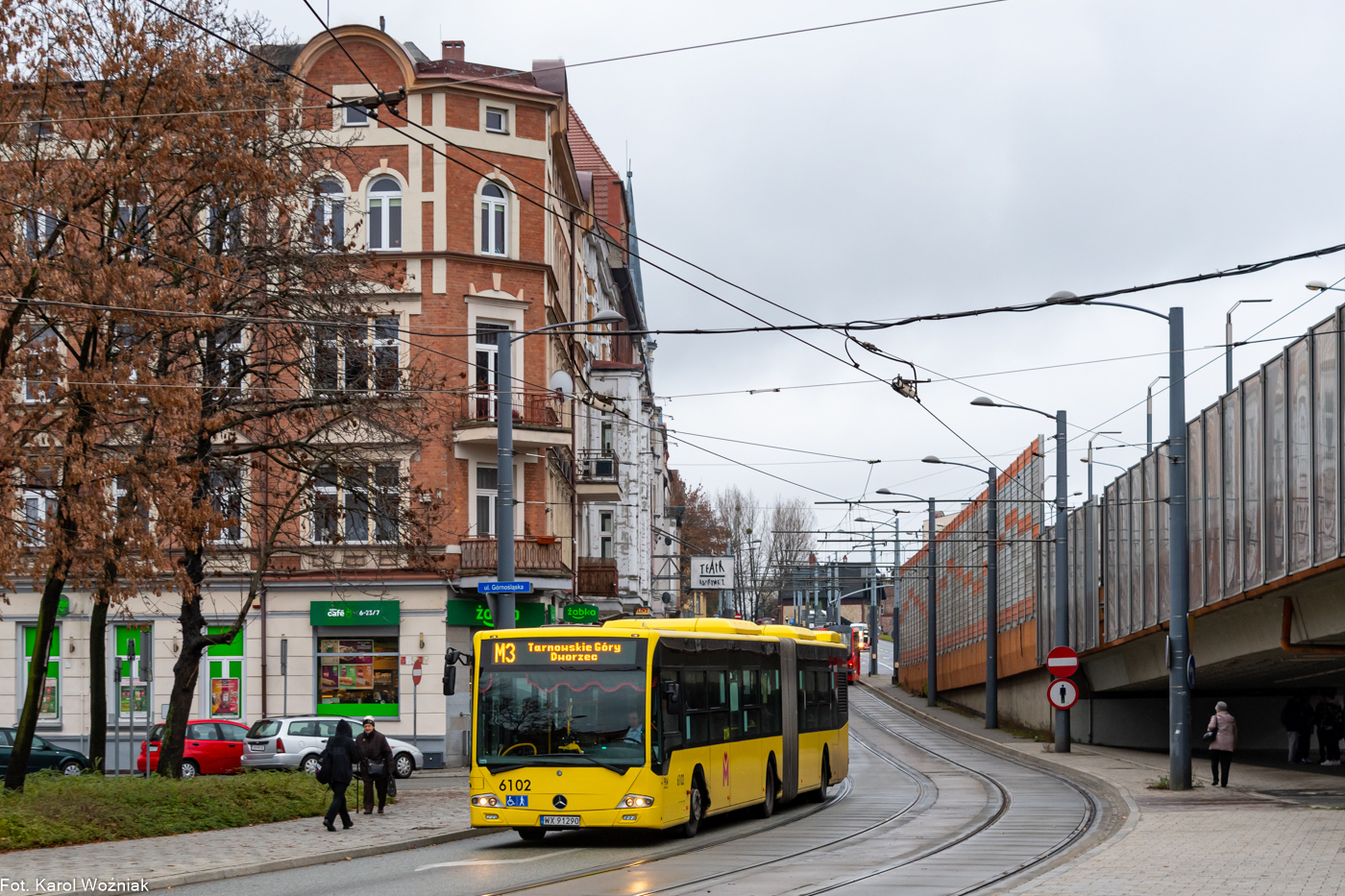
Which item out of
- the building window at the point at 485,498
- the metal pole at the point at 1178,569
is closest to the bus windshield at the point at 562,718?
the metal pole at the point at 1178,569

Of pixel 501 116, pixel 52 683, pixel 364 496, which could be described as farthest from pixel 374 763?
pixel 501 116

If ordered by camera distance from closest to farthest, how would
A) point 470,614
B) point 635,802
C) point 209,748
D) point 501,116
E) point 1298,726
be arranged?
point 635,802, point 1298,726, point 209,748, point 470,614, point 501,116

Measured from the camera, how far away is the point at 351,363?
25.5m

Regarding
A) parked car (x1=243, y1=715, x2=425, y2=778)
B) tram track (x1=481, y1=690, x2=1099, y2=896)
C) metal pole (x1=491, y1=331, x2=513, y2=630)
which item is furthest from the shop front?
metal pole (x1=491, y1=331, x2=513, y2=630)

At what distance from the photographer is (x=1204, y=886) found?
1349 centimetres

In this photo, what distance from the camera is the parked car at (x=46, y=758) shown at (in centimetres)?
3319

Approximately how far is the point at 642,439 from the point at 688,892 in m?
49.5

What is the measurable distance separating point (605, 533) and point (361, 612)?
57.5ft

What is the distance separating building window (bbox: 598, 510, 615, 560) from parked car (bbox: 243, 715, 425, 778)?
18.5 m

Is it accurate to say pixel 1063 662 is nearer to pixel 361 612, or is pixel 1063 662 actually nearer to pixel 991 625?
pixel 361 612

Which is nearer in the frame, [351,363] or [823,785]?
[351,363]

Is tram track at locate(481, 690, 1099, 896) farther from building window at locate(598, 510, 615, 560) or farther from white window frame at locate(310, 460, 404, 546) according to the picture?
building window at locate(598, 510, 615, 560)

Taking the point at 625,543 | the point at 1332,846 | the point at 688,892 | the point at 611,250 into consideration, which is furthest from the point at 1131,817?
the point at 611,250

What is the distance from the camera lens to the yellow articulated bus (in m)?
19.0
